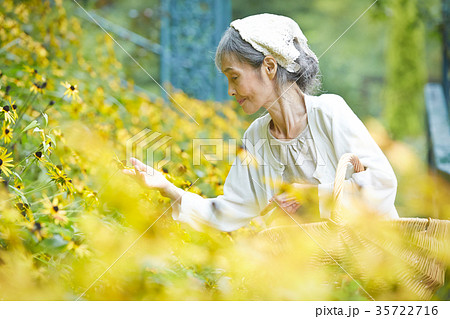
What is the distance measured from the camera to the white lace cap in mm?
1557

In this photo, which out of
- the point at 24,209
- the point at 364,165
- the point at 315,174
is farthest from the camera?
the point at 315,174

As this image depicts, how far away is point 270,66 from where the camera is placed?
1.59 m

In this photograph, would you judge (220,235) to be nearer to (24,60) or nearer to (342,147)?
(342,147)

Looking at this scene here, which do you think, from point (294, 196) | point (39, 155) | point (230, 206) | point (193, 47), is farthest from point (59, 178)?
point (193, 47)

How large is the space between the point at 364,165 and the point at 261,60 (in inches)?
16.3

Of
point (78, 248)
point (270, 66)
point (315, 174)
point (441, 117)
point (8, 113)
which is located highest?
point (270, 66)

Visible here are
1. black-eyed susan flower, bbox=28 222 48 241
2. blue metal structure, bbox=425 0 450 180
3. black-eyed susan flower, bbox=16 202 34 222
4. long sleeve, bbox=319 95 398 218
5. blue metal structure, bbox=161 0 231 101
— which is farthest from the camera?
blue metal structure, bbox=161 0 231 101

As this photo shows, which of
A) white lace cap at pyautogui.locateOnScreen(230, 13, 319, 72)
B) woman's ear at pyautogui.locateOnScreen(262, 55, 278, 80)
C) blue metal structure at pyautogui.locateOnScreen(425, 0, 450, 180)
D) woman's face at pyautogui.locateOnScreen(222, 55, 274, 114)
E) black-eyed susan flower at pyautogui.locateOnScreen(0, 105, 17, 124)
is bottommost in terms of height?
blue metal structure at pyautogui.locateOnScreen(425, 0, 450, 180)

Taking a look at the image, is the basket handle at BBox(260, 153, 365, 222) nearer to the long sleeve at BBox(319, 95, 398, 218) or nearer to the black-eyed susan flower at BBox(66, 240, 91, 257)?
the long sleeve at BBox(319, 95, 398, 218)

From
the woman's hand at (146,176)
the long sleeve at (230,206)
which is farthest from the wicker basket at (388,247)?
the woman's hand at (146,176)

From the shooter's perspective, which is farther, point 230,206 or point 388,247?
point 230,206

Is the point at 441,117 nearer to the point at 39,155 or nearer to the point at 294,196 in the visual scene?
the point at 294,196

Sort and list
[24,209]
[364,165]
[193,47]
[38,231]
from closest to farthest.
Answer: [38,231]
[24,209]
[364,165]
[193,47]

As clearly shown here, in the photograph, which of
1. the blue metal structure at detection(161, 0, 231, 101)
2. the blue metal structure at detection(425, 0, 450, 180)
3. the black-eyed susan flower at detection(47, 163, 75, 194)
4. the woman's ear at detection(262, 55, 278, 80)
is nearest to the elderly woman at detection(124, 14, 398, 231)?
the woman's ear at detection(262, 55, 278, 80)
